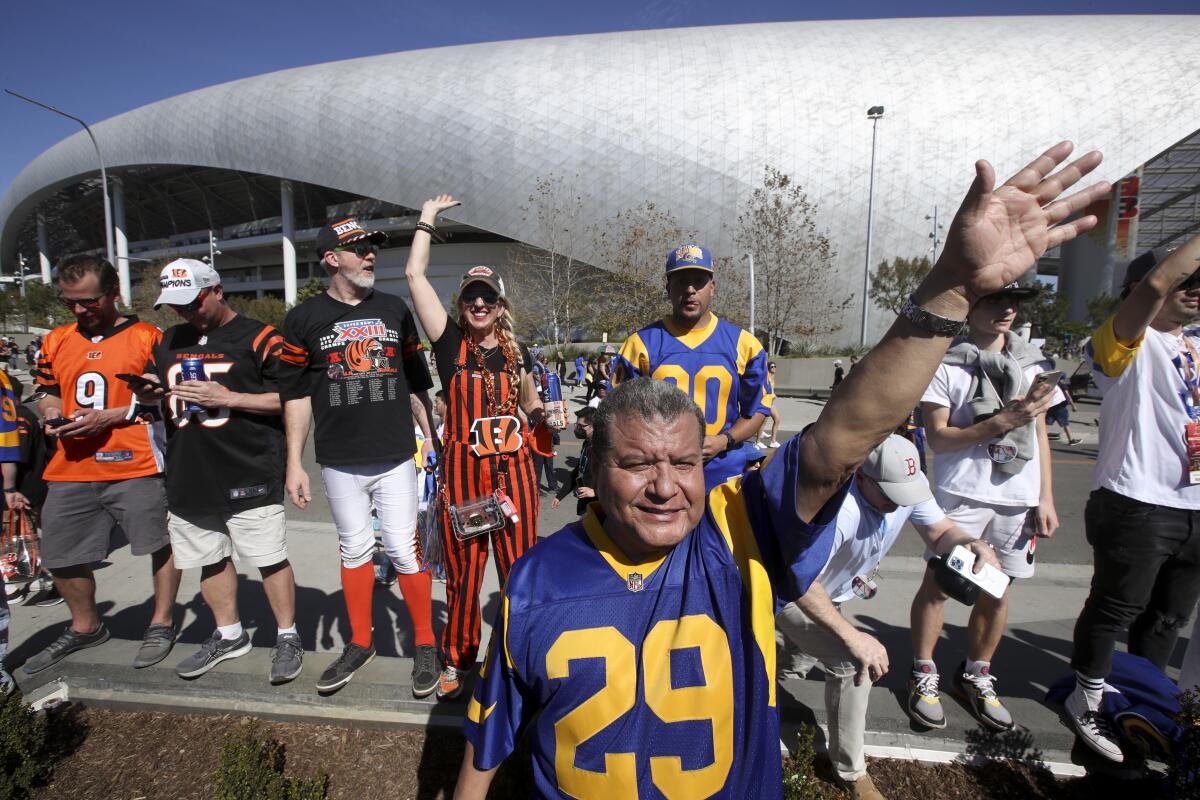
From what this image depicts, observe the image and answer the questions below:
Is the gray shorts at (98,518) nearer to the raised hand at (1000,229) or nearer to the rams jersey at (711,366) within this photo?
the rams jersey at (711,366)

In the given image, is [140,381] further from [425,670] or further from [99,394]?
[425,670]

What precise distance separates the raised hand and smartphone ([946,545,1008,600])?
57.1 inches

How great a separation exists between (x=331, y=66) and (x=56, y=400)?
4765 cm

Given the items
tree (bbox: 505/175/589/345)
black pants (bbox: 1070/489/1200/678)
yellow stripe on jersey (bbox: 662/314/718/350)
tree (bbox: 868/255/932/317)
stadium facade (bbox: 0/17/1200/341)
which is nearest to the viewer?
black pants (bbox: 1070/489/1200/678)

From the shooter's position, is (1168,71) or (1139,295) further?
(1168,71)

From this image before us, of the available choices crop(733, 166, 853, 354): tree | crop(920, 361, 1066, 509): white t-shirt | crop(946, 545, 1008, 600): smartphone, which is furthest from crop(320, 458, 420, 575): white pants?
crop(733, 166, 853, 354): tree

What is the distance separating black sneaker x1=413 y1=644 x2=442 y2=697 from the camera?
8.43 feet

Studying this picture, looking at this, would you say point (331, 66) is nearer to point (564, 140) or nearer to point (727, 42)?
point (564, 140)

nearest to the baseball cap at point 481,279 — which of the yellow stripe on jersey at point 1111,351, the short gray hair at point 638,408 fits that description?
the short gray hair at point 638,408

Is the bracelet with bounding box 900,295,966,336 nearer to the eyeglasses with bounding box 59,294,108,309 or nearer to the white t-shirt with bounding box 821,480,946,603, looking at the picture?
the white t-shirt with bounding box 821,480,946,603

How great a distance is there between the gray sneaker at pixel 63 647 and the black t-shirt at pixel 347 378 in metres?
1.72

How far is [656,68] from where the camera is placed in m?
34.7

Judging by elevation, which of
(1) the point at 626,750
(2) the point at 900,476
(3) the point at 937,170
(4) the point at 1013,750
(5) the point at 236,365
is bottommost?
(4) the point at 1013,750

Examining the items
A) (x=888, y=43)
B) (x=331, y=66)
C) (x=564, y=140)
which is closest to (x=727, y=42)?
(x=888, y=43)
